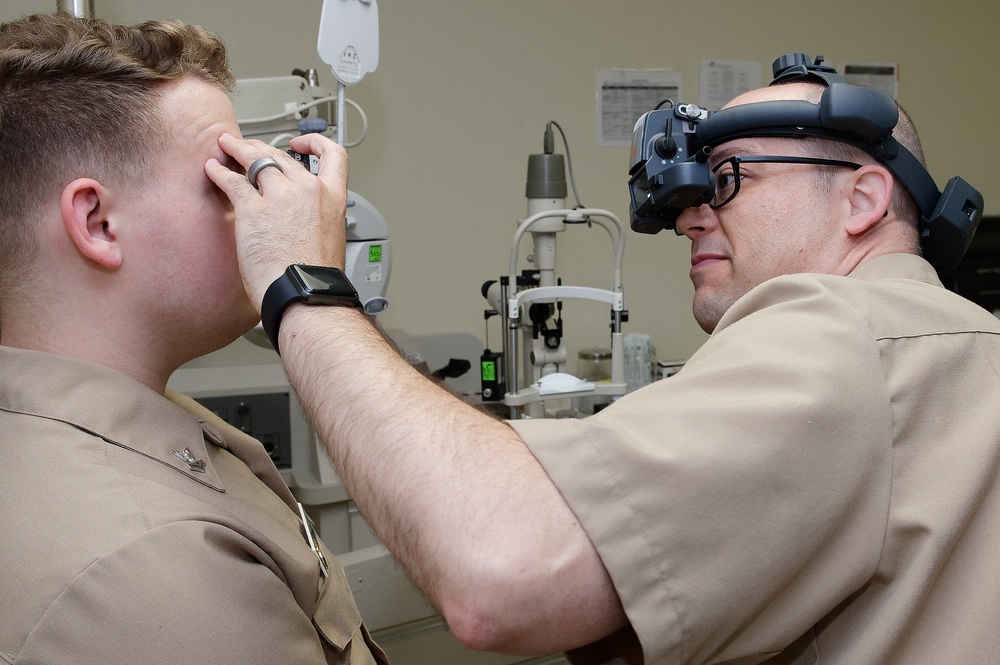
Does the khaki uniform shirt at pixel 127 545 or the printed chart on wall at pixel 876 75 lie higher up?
the printed chart on wall at pixel 876 75

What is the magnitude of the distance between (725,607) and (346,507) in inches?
60.2

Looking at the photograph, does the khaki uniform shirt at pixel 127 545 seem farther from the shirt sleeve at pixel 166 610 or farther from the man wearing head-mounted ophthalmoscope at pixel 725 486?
the man wearing head-mounted ophthalmoscope at pixel 725 486

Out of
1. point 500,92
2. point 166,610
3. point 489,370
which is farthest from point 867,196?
point 500,92

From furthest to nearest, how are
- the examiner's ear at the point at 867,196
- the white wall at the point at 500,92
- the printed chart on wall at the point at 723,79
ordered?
the printed chart on wall at the point at 723,79 → the white wall at the point at 500,92 → the examiner's ear at the point at 867,196

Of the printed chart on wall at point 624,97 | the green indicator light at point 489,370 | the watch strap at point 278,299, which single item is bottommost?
the green indicator light at point 489,370

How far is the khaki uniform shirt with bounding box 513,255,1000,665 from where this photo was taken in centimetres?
70

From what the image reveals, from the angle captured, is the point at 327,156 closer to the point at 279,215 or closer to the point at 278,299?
the point at 279,215

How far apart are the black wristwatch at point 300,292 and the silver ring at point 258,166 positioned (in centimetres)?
19

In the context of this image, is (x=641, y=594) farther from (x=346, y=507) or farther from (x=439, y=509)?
(x=346, y=507)

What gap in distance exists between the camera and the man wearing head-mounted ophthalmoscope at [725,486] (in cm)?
69

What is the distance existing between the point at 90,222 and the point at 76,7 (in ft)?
3.20

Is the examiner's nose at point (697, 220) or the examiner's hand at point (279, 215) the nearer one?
the examiner's hand at point (279, 215)

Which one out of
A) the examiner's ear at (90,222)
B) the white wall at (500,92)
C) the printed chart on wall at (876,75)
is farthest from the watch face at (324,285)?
the printed chart on wall at (876,75)

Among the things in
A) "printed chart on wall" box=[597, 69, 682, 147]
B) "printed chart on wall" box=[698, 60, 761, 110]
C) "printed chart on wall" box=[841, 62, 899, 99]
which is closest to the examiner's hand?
"printed chart on wall" box=[597, 69, 682, 147]
